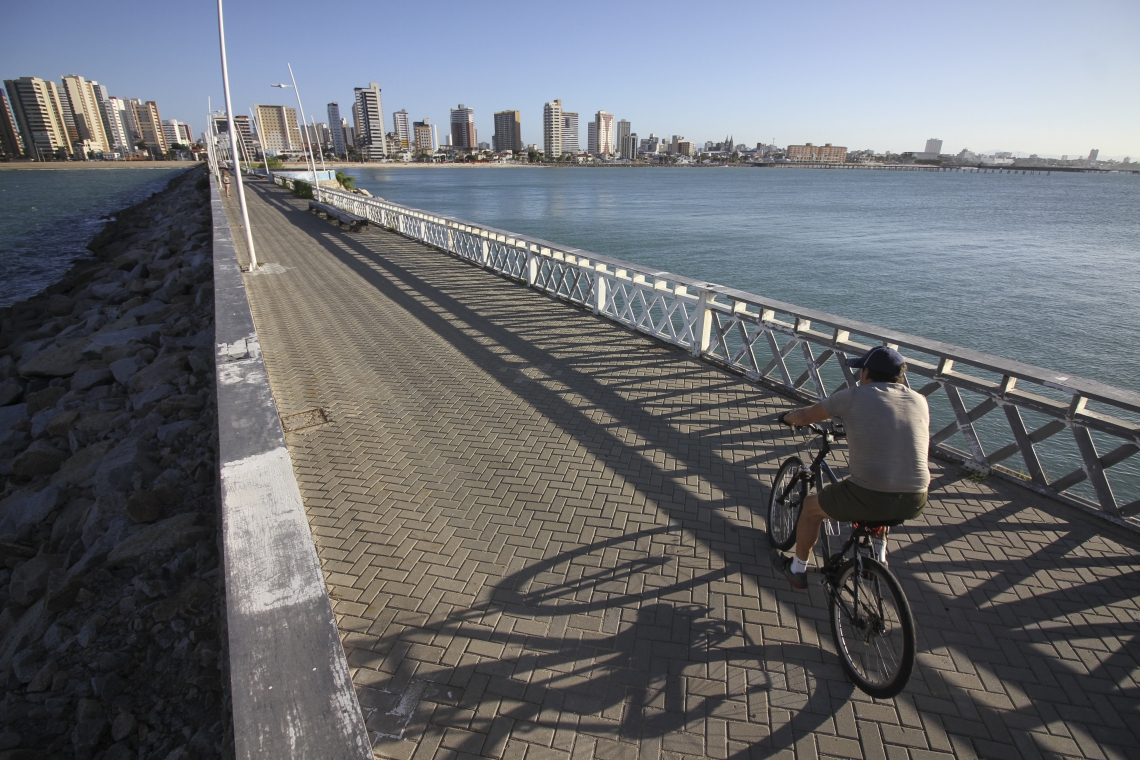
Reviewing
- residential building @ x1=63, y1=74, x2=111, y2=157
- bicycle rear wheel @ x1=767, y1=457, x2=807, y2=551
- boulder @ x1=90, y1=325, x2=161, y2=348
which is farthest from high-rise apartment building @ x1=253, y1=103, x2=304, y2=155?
bicycle rear wheel @ x1=767, y1=457, x2=807, y2=551

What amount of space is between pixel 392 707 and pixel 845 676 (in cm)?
239

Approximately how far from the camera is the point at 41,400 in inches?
391

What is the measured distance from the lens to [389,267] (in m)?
14.4

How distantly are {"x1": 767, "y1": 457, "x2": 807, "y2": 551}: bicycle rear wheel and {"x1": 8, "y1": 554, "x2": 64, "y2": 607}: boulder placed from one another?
654cm

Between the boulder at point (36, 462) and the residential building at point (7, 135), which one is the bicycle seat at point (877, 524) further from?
the residential building at point (7, 135)

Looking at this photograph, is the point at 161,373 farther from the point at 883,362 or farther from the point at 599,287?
the point at 883,362

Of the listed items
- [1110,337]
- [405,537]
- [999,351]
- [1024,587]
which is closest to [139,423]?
[405,537]

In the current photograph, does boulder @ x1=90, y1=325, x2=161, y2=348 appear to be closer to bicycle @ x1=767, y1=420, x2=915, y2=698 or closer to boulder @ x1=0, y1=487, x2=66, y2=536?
boulder @ x1=0, y1=487, x2=66, y2=536

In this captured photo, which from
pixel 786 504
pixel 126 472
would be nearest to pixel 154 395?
pixel 126 472

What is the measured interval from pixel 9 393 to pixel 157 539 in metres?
9.06

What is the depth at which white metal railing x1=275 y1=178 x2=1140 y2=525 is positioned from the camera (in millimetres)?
4328

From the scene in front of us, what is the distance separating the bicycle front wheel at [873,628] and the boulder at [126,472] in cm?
681

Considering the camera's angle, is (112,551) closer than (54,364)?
Yes

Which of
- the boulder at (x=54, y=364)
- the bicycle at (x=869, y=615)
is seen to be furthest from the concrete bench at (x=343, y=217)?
the bicycle at (x=869, y=615)
